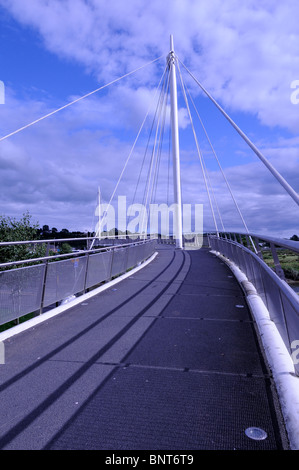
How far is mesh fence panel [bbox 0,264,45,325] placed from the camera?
5255 millimetres

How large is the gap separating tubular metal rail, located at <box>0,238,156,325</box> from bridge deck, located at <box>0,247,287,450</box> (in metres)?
0.48

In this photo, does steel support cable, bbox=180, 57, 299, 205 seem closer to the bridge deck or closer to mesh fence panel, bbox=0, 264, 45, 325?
the bridge deck

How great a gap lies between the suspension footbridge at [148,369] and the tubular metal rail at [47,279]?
0.08 feet

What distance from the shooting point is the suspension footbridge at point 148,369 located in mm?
2686

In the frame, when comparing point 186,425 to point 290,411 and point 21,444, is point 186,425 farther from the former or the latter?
point 21,444

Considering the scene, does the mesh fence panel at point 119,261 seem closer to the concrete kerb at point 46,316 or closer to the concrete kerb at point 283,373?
the concrete kerb at point 46,316

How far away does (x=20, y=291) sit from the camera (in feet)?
18.7
